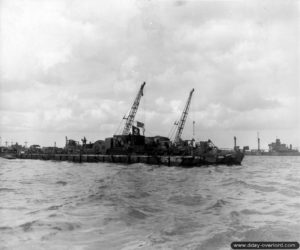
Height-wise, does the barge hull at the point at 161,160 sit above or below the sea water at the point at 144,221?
above

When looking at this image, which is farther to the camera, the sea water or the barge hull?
the barge hull

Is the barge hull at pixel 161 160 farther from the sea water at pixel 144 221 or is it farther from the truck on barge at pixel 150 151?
the sea water at pixel 144 221

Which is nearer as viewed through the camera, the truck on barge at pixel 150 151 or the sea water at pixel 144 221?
the sea water at pixel 144 221

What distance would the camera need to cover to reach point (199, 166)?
6981 centimetres

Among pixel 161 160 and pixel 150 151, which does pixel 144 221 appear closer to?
pixel 161 160

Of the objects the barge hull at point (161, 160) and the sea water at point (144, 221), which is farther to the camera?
the barge hull at point (161, 160)

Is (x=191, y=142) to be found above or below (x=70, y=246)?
above

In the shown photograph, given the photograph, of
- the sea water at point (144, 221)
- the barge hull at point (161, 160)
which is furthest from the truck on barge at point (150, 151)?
the sea water at point (144, 221)

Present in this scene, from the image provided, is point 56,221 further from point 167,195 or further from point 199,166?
point 199,166

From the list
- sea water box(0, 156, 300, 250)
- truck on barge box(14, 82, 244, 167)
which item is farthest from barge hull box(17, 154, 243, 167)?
sea water box(0, 156, 300, 250)

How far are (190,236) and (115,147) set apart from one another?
79.9m

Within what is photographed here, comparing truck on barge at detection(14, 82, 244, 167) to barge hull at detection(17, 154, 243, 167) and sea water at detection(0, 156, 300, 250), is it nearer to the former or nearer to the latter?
barge hull at detection(17, 154, 243, 167)

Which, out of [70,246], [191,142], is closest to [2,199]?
[70,246]

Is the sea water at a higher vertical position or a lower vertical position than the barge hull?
lower
